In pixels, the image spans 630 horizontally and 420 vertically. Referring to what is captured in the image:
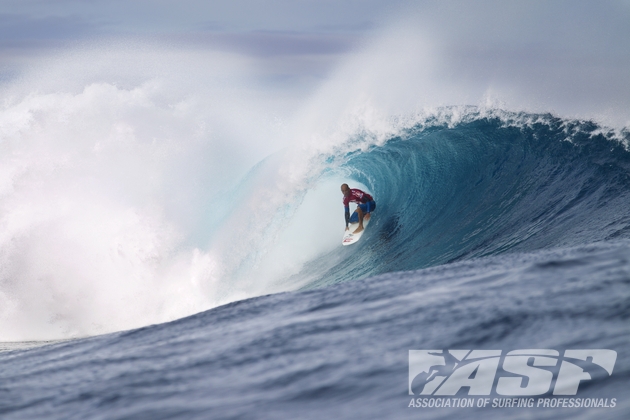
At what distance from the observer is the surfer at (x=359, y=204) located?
37.3 feet

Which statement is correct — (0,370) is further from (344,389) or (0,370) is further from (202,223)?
(202,223)

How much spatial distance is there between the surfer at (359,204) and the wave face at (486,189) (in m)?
0.31

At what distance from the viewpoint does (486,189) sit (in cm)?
1110

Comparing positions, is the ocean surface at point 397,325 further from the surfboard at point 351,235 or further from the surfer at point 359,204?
the surfer at point 359,204

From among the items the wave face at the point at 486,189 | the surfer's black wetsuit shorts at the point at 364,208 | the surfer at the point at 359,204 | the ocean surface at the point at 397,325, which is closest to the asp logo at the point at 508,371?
the ocean surface at the point at 397,325

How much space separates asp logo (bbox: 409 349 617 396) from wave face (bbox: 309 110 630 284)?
4158mm

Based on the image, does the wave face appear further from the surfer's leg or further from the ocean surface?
the surfer's leg

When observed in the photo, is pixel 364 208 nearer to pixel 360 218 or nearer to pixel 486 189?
pixel 360 218

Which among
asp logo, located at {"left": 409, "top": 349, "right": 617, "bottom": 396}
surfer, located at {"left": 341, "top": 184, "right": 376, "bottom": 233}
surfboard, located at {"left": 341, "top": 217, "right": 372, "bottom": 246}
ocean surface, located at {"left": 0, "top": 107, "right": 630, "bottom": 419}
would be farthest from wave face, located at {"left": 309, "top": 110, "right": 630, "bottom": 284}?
asp logo, located at {"left": 409, "top": 349, "right": 617, "bottom": 396}

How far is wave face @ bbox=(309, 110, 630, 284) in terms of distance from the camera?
875 cm

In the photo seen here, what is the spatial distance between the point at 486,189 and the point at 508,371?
8.35 m

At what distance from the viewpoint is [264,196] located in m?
13.3

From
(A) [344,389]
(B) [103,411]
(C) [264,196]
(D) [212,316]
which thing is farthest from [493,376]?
(C) [264,196]

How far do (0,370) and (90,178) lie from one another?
11061 mm
